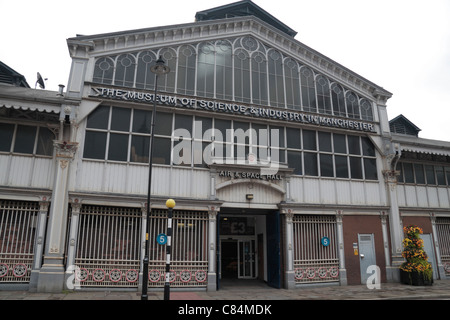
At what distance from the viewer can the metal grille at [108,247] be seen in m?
14.3

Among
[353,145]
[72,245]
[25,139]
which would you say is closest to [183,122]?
[25,139]

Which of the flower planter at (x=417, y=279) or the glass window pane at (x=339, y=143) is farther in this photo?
the glass window pane at (x=339, y=143)

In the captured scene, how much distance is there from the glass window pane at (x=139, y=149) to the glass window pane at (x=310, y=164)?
8.61m

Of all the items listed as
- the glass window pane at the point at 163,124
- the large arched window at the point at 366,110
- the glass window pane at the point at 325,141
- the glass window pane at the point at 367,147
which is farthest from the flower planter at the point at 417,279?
the glass window pane at the point at 163,124

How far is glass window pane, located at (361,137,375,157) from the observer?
66.3ft

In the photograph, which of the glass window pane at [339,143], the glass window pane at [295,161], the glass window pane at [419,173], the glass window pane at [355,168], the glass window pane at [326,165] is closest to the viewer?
the glass window pane at [295,161]

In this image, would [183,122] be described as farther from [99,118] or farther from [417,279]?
[417,279]

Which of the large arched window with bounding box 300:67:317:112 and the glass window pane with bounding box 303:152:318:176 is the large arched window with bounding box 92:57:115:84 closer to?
the large arched window with bounding box 300:67:317:112

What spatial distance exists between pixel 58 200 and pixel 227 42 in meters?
12.0

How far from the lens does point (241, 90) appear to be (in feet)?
60.5

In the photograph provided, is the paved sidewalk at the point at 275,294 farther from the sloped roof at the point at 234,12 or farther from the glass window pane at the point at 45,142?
the sloped roof at the point at 234,12

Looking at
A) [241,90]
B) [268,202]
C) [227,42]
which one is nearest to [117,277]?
[268,202]

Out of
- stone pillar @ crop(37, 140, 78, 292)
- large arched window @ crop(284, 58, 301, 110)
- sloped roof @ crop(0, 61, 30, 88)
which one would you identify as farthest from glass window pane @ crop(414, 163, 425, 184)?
sloped roof @ crop(0, 61, 30, 88)

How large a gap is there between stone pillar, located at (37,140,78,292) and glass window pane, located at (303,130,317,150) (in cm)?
1182
